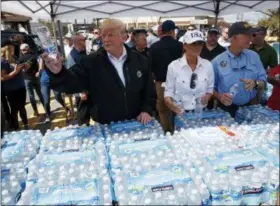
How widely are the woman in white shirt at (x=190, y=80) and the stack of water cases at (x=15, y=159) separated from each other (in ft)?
4.45

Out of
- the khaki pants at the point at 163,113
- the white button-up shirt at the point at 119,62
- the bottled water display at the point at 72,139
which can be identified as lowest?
the khaki pants at the point at 163,113

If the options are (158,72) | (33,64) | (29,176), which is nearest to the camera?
(29,176)

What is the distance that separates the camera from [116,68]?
2.50m

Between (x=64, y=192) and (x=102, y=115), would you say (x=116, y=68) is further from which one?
(x=64, y=192)

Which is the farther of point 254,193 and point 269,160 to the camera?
point 269,160

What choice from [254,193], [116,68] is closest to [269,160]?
[254,193]

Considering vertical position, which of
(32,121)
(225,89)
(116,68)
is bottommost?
(32,121)

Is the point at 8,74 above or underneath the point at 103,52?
underneath

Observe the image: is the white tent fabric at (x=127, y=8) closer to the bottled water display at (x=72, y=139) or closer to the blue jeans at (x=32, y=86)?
the blue jeans at (x=32, y=86)

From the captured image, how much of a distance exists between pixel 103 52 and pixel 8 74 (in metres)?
3.20

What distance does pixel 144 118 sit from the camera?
2.50 metres

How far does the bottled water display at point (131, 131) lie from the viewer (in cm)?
218

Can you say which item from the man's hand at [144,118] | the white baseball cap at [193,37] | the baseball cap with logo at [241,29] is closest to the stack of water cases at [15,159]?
the man's hand at [144,118]

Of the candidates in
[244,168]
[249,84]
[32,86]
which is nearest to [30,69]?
[32,86]
